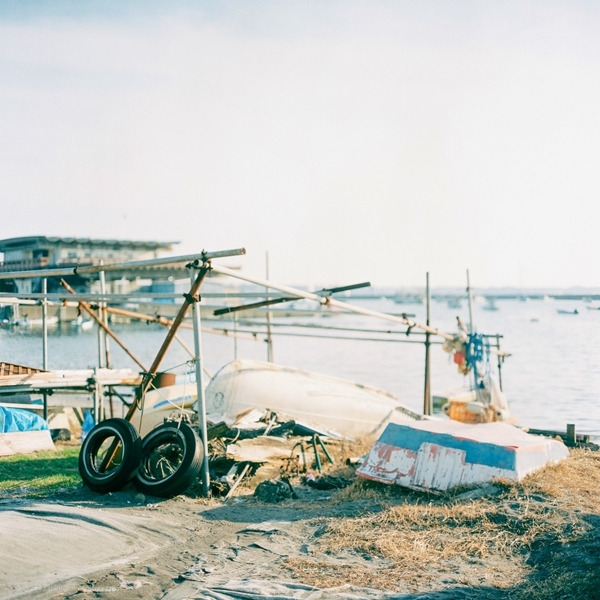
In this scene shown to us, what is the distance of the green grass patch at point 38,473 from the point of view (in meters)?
10.0

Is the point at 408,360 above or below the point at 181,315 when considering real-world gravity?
below

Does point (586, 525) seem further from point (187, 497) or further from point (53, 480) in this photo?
point (53, 480)

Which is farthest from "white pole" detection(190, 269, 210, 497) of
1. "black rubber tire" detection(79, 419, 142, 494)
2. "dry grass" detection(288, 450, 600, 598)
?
"dry grass" detection(288, 450, 600, 598)

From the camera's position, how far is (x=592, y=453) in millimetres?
11000

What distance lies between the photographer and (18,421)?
14336 mm

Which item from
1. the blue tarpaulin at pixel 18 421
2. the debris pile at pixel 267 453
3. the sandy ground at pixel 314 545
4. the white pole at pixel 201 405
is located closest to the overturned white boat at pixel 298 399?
the debris pile at pixel 267 453

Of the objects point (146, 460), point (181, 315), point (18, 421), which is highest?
point (181, 315)

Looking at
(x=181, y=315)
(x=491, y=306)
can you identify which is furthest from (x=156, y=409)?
(x=491, y=306)

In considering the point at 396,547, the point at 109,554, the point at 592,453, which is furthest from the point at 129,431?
the point at 592,453

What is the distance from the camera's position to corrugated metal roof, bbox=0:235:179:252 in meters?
58.2

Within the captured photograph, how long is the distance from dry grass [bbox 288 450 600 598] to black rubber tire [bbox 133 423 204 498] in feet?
7.74

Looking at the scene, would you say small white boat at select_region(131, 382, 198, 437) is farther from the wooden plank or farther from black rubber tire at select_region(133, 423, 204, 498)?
black rubber tire at select_region(133, 423, 204, 498)

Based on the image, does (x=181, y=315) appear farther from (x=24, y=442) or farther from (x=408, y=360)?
(x=408, y=360)

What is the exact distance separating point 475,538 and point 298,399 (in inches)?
326
